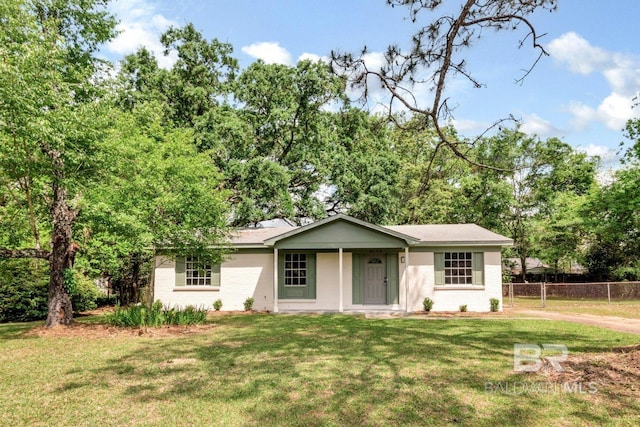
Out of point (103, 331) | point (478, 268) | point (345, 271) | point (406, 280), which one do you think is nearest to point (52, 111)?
point (103, 331)

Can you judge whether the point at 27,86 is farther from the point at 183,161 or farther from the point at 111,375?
the point at 111,375

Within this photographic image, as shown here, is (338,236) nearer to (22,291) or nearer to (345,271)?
(345,271)

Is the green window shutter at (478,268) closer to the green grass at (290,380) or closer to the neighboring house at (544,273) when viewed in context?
the green grass at (290,380)

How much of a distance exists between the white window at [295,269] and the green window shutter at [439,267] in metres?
5.29

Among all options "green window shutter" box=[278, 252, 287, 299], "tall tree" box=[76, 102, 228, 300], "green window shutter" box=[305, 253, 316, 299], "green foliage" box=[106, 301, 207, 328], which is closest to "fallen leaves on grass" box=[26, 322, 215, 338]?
"green foliage" box=[106, 301, 207, 328]

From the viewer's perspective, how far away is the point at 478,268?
16234 millimetres

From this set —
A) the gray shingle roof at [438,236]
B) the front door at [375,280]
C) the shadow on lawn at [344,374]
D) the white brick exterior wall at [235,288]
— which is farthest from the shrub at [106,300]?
the front door at [375,280]

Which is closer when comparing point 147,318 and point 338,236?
point 147,318

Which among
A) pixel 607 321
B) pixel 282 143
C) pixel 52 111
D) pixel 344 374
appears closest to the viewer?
pixel 344 374

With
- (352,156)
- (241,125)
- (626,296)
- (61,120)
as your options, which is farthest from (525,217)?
(61,120)

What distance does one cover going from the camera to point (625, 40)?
820cm

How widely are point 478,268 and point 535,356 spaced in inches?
359

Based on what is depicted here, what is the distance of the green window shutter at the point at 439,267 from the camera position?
16453 millimetres

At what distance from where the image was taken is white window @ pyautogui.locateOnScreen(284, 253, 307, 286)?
17125mm
